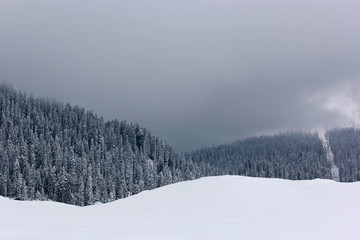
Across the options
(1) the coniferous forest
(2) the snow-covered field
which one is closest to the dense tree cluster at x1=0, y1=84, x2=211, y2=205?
(1) the coniferous forest

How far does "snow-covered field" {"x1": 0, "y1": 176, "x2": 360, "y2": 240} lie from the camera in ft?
37.1

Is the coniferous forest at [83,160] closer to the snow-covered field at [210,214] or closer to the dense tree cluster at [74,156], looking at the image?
the dense tree cluster at [74,156]

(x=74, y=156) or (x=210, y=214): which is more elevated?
(x=74, y=156)

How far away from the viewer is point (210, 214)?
1670cm

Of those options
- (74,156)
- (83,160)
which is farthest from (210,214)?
(74,156)

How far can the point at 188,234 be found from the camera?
1170 centimetres

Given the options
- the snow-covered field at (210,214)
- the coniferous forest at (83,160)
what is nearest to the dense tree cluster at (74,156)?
the coniferous forest at (83,160)

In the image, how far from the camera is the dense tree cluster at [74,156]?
88.1 m

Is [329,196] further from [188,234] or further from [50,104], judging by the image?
[50,104]

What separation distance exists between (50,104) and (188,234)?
17821cm

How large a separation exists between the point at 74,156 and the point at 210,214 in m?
108

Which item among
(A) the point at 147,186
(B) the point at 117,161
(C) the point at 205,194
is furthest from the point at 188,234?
(B) the point at 117,161

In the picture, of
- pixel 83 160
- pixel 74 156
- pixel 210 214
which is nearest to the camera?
pixel 210 214

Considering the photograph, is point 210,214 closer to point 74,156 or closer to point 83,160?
point 83,160
